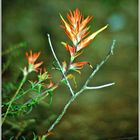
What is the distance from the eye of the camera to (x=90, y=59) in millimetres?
2561

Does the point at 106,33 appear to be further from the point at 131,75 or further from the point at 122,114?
the point at 122,114

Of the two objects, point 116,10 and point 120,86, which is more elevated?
point 116,10

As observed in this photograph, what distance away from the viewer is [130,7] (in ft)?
9.70

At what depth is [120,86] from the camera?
2410 mm

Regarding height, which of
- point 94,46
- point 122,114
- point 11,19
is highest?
point 11,19

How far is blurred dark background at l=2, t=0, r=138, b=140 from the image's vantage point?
2.08m

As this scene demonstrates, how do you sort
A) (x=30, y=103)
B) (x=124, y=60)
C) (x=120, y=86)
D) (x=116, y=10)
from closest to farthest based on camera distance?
(x=30, y=103) < (x=120, y=86) < (x=124, y=60) < (x=116, y=10)

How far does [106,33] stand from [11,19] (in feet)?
1.90

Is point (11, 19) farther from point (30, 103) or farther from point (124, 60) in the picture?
point (30, 103)

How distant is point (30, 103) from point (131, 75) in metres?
1.52

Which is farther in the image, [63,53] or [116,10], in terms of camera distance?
[116,10]

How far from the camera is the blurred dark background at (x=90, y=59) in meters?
2.08

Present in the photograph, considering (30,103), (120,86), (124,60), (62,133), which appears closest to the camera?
(30,103)

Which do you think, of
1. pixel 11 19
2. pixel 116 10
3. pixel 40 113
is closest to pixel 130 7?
pixel 116 10
